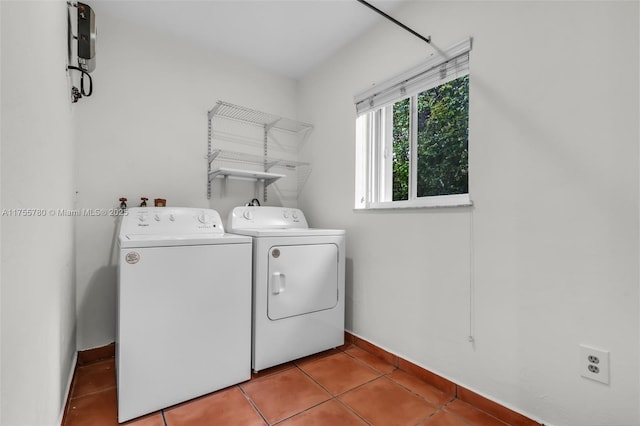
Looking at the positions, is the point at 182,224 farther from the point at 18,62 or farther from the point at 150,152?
the point at 18,62

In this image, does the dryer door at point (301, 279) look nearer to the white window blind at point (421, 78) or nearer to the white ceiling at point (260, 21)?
the white window blind at point (421, 78)

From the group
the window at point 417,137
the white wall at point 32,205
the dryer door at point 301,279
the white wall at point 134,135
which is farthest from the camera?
the white wall at point 134,135

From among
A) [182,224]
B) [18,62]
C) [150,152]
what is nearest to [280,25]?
[150,152]

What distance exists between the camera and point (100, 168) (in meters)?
1.99

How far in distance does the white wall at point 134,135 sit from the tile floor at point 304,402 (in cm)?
58

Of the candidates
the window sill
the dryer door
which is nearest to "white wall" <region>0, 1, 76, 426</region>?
the dryer door

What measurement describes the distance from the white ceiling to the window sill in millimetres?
1211

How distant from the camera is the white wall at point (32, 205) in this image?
23.7 inches

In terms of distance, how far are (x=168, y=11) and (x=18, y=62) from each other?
1705 mm

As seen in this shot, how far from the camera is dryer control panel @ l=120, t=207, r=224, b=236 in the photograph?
187 cm

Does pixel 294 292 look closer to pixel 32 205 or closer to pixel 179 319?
pixel 179 319

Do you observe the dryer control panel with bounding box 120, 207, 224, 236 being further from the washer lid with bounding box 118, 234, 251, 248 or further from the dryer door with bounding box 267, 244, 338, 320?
the dryer door with bounding box 267, 244, 338, 320

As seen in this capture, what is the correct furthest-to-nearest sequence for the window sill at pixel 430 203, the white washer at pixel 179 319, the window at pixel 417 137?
1. the window at pixel 417 137
2. the window sill at pixel 430 203
3. the white washer at pixel 179 319

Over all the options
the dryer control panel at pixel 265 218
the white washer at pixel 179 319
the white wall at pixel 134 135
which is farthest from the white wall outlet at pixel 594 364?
the white wall at pixel 134 135
